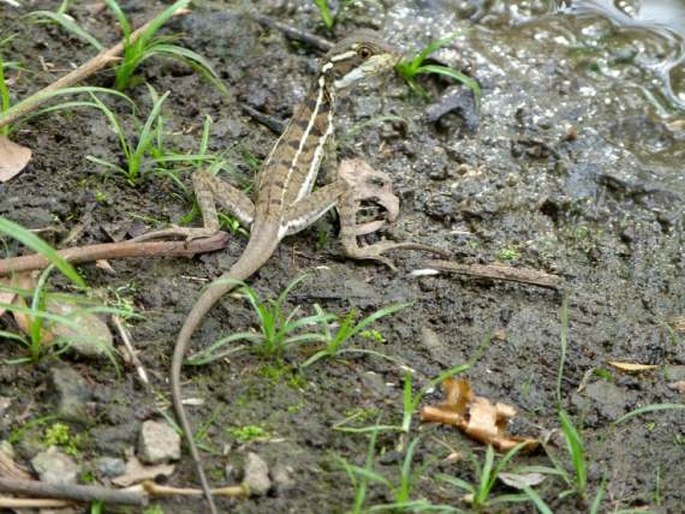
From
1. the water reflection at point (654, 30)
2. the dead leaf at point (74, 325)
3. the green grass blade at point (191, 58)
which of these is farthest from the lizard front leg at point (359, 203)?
the water reflection at point (654, 30)

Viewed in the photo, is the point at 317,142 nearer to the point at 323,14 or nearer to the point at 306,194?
the point at 306,194

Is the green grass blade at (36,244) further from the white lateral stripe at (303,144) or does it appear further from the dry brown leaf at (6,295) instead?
the white lateral stripe at (303,144)

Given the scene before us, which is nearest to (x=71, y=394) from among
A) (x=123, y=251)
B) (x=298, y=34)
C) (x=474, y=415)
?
(x=123, y=251)

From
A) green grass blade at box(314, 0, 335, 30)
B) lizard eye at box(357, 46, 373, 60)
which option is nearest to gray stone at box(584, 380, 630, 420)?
lizard eye at box(357, 46, 373, 60)

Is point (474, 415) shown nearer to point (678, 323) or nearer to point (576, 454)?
point (576, 454)

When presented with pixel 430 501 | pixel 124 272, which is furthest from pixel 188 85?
pixel 430 501

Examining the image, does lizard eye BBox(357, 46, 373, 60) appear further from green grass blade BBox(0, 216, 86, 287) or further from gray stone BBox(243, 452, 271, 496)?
gray stone BBox(243, 452, 271, 496)

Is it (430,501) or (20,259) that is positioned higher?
(20,259)
